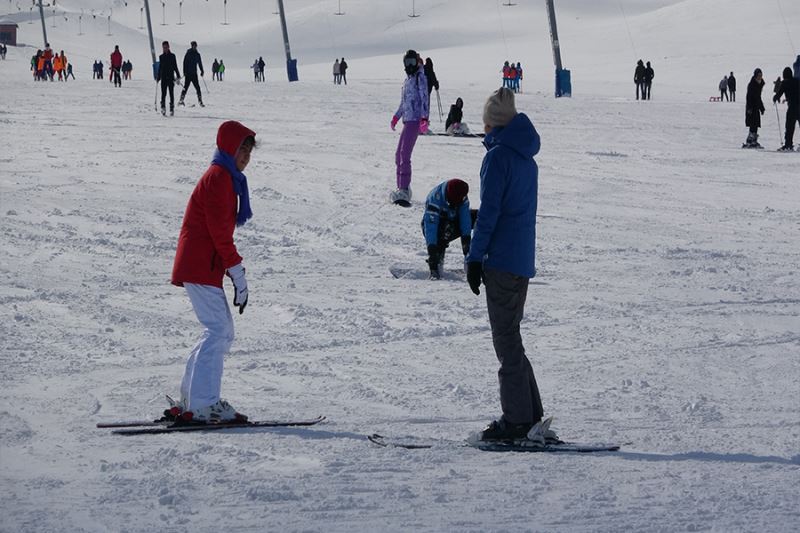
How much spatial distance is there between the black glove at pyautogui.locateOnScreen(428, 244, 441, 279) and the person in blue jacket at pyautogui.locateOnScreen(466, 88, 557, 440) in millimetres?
4129

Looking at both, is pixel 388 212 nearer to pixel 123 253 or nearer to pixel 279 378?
pixel 123 253

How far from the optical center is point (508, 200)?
5.07 meters

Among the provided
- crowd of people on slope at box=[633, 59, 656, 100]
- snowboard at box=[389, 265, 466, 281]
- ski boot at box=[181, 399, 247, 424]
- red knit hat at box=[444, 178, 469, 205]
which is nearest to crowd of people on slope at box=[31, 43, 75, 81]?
crowd of people on slope at box=[633, 59, 656, 100]

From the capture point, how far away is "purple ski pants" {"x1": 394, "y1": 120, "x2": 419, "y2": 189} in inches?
504

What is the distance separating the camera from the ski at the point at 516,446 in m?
5.10

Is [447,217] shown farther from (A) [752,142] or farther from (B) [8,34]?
(B) [8,34]

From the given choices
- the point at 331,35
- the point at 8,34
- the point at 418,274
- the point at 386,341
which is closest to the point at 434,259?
the point at 418,274

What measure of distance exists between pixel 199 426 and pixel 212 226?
0.91 meters

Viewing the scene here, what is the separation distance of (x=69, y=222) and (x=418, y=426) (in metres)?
7.21

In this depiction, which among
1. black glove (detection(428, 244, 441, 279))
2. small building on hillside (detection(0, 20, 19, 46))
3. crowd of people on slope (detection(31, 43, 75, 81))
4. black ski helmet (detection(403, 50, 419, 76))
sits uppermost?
small building on hillside (detection(0, 20, 19, 46))

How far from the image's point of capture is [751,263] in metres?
10.2

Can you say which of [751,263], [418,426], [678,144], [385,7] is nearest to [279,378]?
[418,426]

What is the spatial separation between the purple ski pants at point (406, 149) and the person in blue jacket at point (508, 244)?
24.9 feet

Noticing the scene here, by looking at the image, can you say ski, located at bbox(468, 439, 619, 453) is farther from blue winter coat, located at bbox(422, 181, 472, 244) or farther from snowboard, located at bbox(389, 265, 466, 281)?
snowboard, located at bbox(389, 265, 466, 281)
